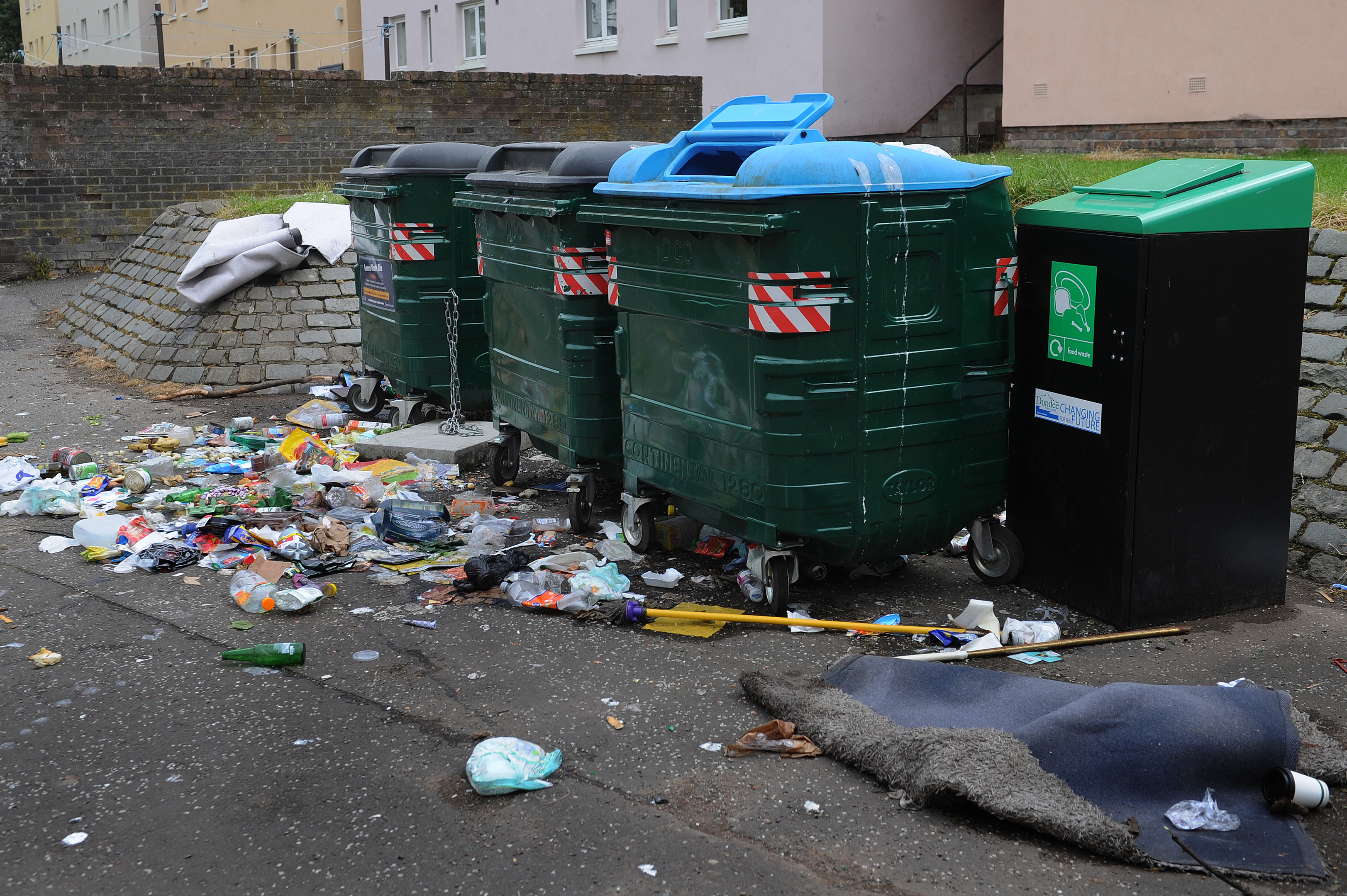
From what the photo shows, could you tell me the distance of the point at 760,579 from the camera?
4887 mm

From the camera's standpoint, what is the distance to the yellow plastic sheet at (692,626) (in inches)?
185

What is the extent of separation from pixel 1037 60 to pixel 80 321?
11513 mm

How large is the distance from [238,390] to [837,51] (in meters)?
11.2

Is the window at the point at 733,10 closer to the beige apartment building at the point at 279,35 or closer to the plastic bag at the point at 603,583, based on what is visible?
the beige apartment building at the point at 279,35

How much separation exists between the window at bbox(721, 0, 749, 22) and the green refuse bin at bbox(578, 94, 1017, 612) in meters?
15.3

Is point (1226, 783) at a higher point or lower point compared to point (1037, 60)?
lower

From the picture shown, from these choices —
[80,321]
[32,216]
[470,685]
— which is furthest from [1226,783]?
[32,216]

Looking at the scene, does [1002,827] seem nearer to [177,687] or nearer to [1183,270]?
[1183,270]

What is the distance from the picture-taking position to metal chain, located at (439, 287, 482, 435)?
25.6 feet

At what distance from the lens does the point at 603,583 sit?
5148mm

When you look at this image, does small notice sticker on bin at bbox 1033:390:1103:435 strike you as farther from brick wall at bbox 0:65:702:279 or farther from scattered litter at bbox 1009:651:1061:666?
brick wall at bbox 0:65:702:279

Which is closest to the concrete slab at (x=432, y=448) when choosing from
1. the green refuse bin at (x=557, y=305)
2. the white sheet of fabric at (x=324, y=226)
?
the green refuse bin at (x=557, y=305)

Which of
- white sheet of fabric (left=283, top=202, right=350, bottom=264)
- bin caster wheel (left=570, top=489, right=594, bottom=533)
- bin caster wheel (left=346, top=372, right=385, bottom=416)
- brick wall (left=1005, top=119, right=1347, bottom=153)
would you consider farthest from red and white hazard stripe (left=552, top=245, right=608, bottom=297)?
brick wall (left=1005, top=119, right=1347, bottom=153)

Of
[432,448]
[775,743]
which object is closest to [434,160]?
[432,448]
